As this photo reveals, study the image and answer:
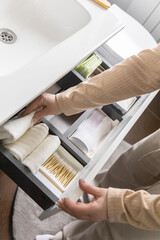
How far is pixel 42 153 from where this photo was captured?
0.68 meters

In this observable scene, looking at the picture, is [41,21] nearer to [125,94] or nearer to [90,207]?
[125,94]

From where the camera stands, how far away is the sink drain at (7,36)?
2.41 ft

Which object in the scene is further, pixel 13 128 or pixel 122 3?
pixel 122 3

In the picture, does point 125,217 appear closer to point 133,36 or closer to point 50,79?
point 50,79

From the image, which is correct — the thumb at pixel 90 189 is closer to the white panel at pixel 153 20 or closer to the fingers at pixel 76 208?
the fingers at pixel 76 208

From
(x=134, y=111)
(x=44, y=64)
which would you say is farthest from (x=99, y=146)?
(x=44, y=64)

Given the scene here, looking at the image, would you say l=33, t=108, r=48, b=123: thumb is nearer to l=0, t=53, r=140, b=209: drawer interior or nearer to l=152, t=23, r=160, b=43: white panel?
l=0, t=53, r=140, b=209: drawer interior

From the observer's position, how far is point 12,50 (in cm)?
73

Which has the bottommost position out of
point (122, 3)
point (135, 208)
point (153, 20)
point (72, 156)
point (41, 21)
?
point (135, 208)

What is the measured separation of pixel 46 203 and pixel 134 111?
1.61 ft

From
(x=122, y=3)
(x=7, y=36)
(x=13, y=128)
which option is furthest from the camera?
(x=122, y=3)

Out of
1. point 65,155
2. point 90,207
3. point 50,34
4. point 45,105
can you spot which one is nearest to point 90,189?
point 90,207

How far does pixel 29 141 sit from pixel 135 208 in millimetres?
315

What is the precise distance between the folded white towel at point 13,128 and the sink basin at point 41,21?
0.78 feet
